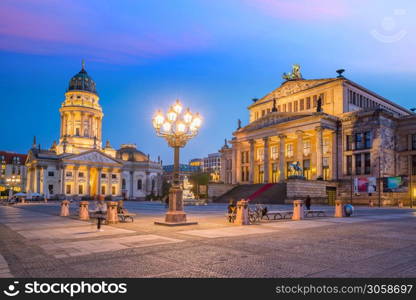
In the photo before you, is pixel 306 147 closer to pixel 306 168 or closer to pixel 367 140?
pixel 306 168

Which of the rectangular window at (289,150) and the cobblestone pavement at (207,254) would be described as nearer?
the cobblestone pavement at (207,254)

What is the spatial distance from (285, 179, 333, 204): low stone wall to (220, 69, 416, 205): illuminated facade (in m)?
0.80

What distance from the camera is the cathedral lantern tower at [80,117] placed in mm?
111312

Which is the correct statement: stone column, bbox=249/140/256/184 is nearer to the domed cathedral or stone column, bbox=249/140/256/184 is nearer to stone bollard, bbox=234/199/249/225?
stone bollard, bbox=234/199/249/225

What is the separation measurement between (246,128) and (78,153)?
2320 inches

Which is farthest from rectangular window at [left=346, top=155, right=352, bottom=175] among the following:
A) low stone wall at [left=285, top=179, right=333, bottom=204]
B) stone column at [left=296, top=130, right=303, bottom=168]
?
stone column at [left=296, top=130, right=303, bottom=168]

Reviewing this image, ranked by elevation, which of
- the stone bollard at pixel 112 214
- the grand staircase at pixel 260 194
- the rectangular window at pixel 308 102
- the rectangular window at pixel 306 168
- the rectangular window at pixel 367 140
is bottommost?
the grand staircase at pixel 260 194

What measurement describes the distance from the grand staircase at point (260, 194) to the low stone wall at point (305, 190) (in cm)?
138

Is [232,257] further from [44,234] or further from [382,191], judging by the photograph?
[382,191]

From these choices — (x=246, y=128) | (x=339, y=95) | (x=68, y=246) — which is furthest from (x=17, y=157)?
(x=68, y=246)

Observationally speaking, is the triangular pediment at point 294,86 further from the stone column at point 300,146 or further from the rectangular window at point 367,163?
the rectangular window at point 367,163

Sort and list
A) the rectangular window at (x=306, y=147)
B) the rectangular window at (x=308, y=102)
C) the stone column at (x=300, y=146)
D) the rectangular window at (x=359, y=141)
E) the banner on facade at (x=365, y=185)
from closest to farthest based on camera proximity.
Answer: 1. the banner on facade at (x=365, y=185)
2. the rectangular window at (x=359, y=141)
3. the stone column at (x=300, y=146)
4. the rectangular window at (x=306, y=147)
5. the rectangular window at (x=308, y=102)

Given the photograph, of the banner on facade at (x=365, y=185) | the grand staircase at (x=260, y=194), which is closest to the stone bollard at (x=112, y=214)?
the grand staircase at (x=260, y=194)

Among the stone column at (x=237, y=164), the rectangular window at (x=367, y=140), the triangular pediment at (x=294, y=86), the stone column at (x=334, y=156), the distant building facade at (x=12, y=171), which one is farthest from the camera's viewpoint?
the distant building facade at (x=12, y=171)
